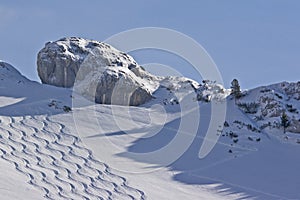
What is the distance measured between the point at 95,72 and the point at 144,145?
19.3ft

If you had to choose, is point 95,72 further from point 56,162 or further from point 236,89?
point 56,162

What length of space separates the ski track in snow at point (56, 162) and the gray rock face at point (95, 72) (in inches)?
151

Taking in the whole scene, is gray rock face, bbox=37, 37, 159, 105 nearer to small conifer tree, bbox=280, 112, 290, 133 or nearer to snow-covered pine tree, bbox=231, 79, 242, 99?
snow-covered pine tree, bbox=231, 79, 242, 99

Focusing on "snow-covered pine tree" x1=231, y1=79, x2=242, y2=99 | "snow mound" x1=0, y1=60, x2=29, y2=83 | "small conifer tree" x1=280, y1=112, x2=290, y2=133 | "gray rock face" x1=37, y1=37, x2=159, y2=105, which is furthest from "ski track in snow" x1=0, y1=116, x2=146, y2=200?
A: "snow-covered pine tree" x1=231, y1=79, x2=242, y2=99

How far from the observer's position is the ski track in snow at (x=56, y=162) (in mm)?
14961

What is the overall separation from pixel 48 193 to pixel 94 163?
9.17ft

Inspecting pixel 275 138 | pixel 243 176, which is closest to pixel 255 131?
pixel 275 138

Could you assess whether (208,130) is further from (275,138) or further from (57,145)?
(57,145)

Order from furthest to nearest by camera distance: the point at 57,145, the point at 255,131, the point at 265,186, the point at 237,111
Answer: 1. the point at 237,111
2. the point at 255,131
3. the point at 57,145
4. the point at 265,186

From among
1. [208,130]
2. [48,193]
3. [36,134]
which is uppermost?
[208,130]

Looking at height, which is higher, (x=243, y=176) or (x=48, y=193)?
(x=243, y=176)

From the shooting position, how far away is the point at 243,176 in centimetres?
1731

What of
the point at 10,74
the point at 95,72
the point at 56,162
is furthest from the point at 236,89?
the point at 56,162

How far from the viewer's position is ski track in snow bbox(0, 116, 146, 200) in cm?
1496
